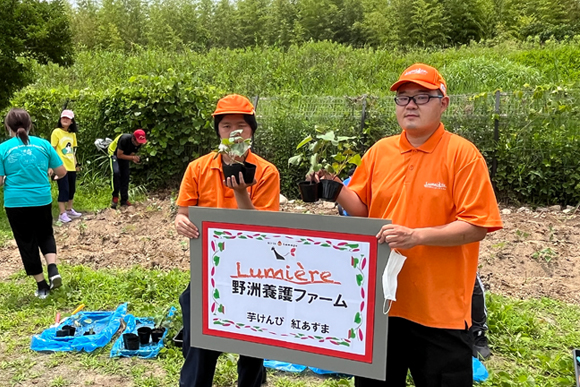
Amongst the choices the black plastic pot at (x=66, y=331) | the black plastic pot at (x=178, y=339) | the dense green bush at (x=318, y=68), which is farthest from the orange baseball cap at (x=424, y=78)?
the dense green bush at (x=318, y=68)

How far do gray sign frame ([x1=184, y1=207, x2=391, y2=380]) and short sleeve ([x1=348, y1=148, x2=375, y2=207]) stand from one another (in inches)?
9.8

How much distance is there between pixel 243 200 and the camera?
79.7 inches

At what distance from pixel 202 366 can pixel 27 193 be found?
9.34ft

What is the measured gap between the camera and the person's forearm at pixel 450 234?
5.47 ft

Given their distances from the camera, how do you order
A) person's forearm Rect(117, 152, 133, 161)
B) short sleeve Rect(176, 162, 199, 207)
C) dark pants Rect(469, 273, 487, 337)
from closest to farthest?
1. short sleeve Rect(176, 162, 199, 207)
2. dark pants Rect(469, 273, 487, 337)
3. person's forearm Rect(117, 152, 133, 161)

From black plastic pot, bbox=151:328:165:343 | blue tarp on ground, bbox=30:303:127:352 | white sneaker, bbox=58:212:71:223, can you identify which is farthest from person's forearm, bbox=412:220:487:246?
white sneaker, bbox=58:212:71:223

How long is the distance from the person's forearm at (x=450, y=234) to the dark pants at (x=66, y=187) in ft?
20.3

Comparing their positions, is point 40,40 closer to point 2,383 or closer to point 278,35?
point 2,383

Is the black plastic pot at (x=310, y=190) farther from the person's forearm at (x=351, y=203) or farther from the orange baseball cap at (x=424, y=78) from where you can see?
the orange baseball cap at (x=424, y=78)

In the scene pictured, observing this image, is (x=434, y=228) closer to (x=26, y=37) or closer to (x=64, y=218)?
(x=64, y=218)

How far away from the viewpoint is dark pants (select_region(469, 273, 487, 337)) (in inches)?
124

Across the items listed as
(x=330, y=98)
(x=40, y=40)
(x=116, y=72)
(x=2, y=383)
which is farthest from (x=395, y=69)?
(x=2, y=383)

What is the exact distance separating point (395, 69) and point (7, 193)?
13462mm

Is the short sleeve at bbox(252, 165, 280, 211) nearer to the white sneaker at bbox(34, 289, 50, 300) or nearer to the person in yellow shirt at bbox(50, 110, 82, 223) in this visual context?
the white sneaker at bbox(34, 289, 50, 300)
